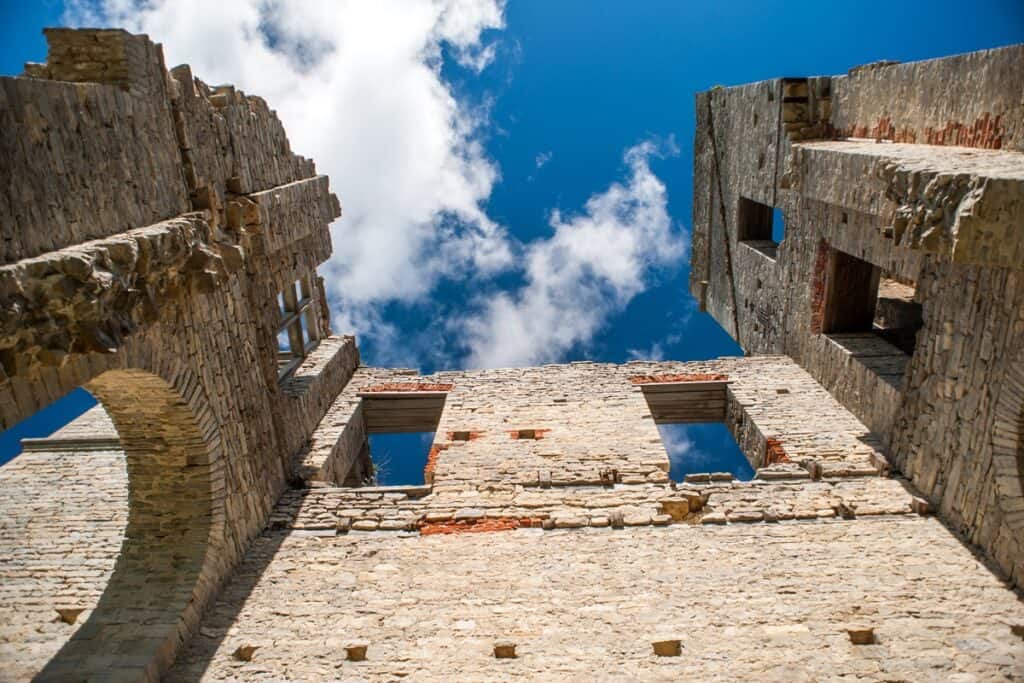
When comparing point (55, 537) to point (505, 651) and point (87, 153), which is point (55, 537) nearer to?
point (87, 153)

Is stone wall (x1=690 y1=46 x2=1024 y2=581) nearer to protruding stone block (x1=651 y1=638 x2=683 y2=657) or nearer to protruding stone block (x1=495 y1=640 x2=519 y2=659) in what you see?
protruding stone block (x1=651 y1=638 x2=683 y2=657)

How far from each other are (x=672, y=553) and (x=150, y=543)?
4475mm

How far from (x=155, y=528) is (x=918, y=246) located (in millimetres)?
6841

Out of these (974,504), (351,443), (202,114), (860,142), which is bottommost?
(351,443)

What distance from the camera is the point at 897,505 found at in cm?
646

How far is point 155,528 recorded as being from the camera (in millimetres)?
5668

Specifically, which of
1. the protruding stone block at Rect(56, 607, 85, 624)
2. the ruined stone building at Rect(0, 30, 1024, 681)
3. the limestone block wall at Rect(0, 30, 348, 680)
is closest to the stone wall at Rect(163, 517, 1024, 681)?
the ruined stone building at Rect(0, 30, 1024, 681)

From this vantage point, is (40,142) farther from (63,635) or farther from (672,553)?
(672,553)

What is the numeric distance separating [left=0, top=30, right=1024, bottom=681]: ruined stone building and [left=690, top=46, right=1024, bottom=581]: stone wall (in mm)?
37

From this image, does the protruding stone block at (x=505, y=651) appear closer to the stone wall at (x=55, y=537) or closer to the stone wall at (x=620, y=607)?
the stone wall at (x=620, y=607)

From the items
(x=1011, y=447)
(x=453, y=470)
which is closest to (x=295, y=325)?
(x=453, y=470)

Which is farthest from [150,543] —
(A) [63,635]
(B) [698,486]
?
(B) [698,486]

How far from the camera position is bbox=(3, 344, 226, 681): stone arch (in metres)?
4.78

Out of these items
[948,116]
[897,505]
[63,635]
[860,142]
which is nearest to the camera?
[63,635]
